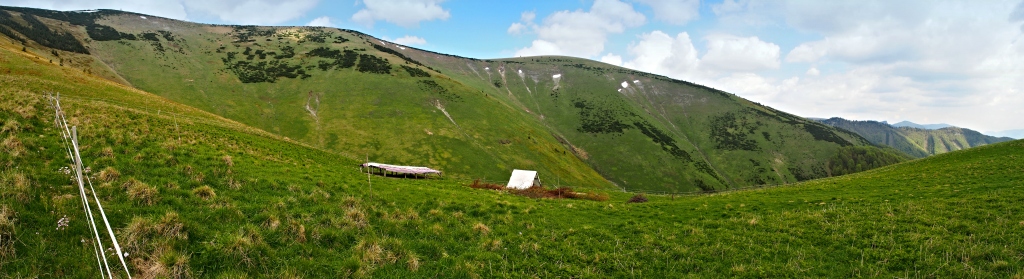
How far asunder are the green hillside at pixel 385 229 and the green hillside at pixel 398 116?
61635 millimetres

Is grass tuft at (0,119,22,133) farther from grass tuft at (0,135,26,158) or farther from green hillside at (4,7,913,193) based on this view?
green hillside at (4,7,913,193)

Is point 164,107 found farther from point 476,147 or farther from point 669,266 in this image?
point 669,266

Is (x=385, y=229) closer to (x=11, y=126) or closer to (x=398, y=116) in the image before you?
(x=11, y=126)

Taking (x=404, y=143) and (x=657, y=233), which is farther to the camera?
(x=404, y=143)

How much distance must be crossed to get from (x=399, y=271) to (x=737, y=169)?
18435 cm

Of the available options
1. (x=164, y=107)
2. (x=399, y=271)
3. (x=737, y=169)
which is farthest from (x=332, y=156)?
(x=737, y=169)

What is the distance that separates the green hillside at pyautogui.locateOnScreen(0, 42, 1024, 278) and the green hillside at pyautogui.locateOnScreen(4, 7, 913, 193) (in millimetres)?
61635

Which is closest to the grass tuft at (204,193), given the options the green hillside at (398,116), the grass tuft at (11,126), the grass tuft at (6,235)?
the grass tuft at (6,235)

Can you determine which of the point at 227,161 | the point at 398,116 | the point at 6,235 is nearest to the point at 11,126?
the point at 227,161

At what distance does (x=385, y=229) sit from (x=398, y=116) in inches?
3763

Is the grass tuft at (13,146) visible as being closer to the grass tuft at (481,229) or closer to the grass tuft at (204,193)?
the grass tuft at (204,193)

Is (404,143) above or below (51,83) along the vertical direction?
below

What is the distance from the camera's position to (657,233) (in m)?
19.6

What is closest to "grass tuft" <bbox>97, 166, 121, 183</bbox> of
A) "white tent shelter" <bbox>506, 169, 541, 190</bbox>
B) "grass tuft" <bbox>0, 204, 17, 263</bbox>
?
"grass tuft" <bbox>0, 204, 17, 263</bbox>
